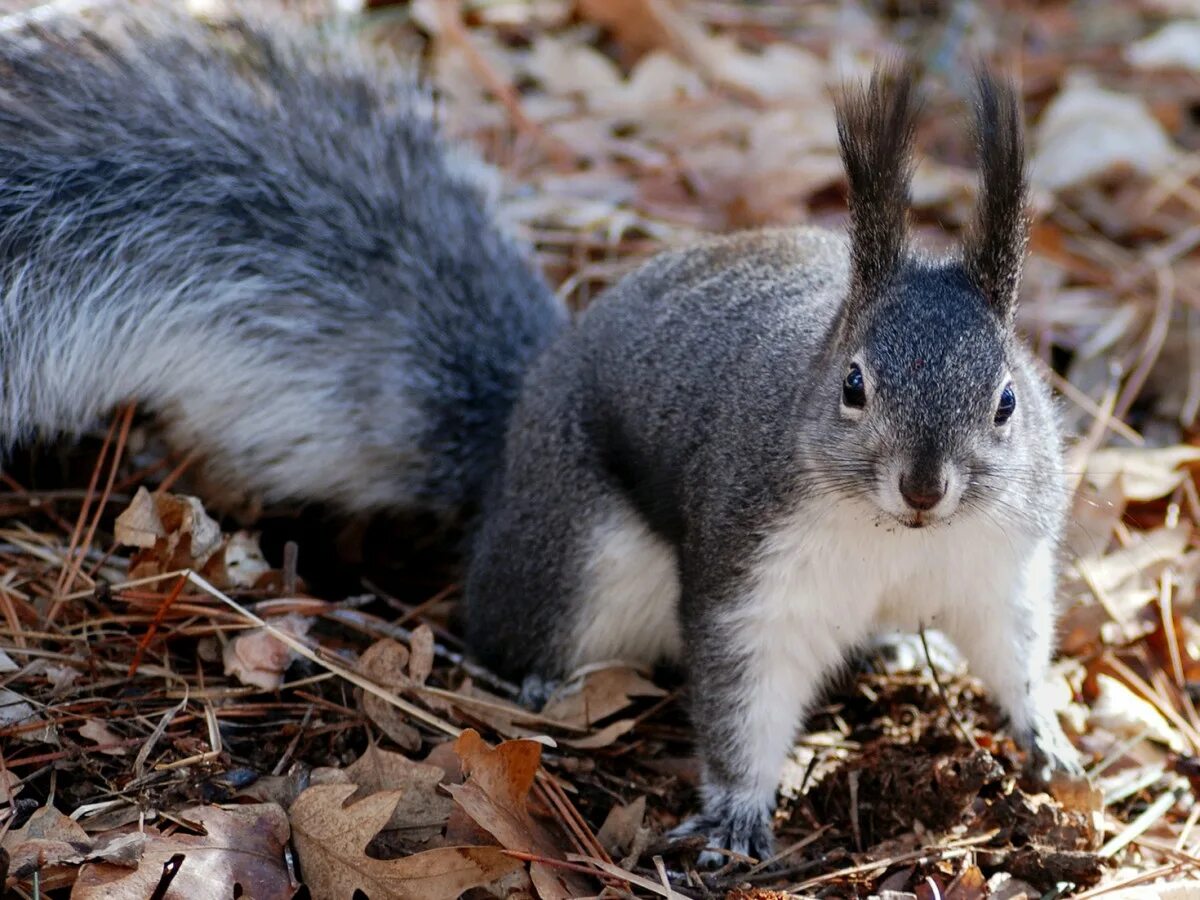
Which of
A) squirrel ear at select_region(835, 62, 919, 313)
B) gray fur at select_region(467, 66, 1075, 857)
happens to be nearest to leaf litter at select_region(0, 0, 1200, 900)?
gray fur at select_region(467, 66, 1075, 857)

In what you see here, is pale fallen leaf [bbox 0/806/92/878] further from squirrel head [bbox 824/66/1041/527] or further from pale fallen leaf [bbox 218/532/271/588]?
squirrel head [bbox 824/66/1041/527]

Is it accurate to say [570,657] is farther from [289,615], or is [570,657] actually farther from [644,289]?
[644,289]

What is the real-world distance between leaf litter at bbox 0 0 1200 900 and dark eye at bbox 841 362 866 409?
63cm

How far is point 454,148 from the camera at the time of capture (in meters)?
3.20

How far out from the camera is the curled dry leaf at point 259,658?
2438 mm

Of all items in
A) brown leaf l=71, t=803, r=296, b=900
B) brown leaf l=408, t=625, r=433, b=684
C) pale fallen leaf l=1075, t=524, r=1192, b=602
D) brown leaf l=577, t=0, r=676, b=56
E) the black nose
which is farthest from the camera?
brown leaf l=577, t=0, r=676, b=56

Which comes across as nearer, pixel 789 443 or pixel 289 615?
pixel 789 443

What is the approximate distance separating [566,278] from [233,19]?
106 cm

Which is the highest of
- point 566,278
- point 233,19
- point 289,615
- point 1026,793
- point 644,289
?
point 233,19

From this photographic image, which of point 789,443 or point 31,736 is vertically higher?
point 789,443

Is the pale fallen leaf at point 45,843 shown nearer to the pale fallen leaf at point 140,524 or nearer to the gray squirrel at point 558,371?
the pale fallen leaf at point 140,524

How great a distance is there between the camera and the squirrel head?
2.02 meters

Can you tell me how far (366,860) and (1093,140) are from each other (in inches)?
130

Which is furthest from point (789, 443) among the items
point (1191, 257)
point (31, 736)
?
point (1191, 257)
